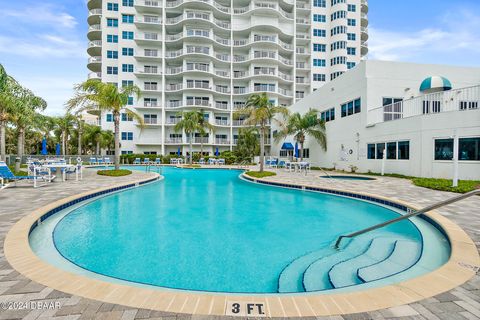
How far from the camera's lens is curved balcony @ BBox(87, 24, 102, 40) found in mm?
38875

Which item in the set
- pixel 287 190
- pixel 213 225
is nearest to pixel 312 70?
pixel 287 190

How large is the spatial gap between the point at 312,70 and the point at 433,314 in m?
42.0

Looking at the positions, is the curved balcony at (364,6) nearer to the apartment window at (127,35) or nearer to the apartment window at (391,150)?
the apartment window at (127,35)

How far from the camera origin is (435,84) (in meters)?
14.7

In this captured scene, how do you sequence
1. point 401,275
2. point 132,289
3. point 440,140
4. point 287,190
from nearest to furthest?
point 132,289
point 401,275
point 287,190
point 440,140

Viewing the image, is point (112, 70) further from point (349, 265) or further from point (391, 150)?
point (349, 265)

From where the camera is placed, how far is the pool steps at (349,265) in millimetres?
3225

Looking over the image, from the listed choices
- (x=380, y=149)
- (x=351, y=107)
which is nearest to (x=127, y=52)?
(x=351, y=107)

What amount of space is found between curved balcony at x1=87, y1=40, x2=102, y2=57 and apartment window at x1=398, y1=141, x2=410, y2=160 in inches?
1760

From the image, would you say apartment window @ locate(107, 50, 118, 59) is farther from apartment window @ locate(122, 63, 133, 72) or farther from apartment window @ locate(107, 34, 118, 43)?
apartment window @ locate(122, 63, 133, 72)

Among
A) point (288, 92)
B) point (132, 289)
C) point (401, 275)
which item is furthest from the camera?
point (288, 92)

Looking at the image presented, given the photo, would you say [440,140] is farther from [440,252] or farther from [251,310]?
[251,310]

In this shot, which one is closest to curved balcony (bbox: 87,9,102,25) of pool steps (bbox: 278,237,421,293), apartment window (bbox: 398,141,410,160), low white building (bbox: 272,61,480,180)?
low white building (bbox: 272,61,480,180)

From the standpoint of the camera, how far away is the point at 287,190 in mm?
11102
